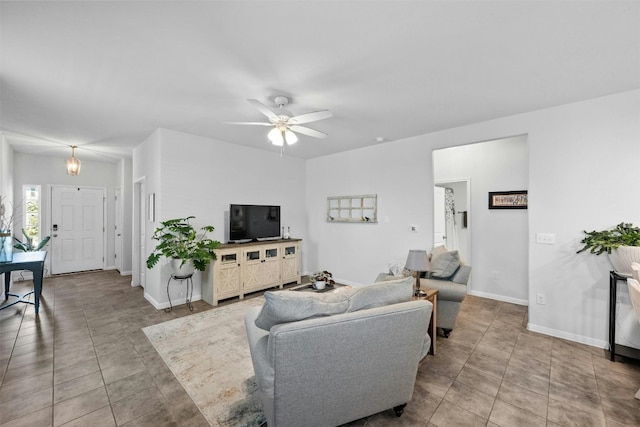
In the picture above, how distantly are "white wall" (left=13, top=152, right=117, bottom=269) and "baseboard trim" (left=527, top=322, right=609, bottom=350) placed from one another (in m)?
8.22

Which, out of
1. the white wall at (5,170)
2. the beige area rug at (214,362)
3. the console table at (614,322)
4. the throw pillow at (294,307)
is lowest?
the beige area rug at (214,362)

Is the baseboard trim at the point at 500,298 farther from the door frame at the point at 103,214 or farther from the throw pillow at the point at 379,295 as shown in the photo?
the door frame at the point at 103,214

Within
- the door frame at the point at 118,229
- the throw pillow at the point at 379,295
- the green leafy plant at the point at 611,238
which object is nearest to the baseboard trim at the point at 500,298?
the green leafy plant at the point at 611,238

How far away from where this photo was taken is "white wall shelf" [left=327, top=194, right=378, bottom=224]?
4.75 meters

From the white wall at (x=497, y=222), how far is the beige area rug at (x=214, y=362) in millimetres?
3923

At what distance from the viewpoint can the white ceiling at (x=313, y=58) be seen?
1639 mm

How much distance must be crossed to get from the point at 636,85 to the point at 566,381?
2.82m

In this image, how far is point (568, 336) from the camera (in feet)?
9.62

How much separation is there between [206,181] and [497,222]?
188 inches

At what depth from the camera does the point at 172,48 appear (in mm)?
1984

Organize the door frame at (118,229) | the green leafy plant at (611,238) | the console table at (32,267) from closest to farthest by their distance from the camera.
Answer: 1. the green leafy plant at (611,238)
2. the console table at (32,267)
3. the door frame at (118,229)

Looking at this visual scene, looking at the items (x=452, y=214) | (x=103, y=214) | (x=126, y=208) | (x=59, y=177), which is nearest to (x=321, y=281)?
(x=452, y=214)

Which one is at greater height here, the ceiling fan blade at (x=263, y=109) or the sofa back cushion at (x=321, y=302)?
the ceiling fan blade at (x=263, y=109)

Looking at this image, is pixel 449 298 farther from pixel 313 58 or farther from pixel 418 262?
pixel 313 58
